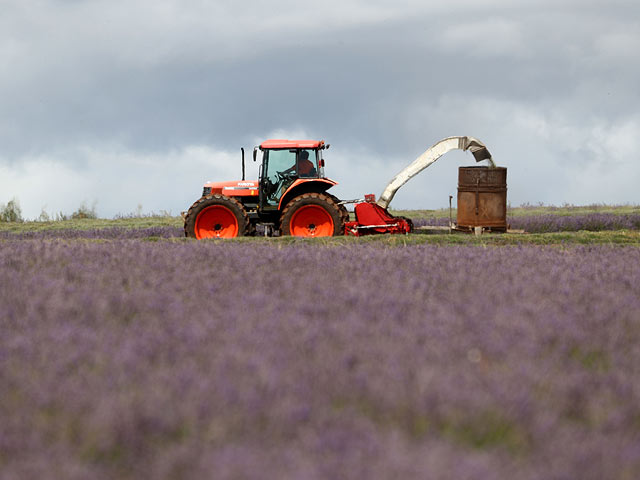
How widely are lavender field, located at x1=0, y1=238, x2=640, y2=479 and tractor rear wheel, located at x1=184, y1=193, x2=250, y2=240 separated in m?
8.21

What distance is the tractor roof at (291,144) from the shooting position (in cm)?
1312

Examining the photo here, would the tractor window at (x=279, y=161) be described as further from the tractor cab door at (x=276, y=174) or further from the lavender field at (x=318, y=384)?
the lavender field at (x=318, y=384)

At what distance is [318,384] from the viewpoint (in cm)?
261

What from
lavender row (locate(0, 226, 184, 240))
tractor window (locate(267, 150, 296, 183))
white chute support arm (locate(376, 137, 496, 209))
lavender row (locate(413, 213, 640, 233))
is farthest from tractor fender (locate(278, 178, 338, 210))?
lavender row (locate(413, 213, 640, 233))

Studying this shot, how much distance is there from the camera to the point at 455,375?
2695mm

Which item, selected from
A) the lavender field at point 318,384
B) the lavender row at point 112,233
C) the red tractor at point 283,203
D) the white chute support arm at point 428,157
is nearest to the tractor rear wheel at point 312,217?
the red tractor at point 283,203

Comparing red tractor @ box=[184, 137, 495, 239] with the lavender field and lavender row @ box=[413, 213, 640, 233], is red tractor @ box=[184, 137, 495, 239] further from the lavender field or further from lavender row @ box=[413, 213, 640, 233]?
the lavender field

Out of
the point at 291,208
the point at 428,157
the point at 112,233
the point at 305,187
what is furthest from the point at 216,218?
the point at 428,157

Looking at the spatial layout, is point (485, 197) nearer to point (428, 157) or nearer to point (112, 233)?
point (428, 157)

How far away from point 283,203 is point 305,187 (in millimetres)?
555

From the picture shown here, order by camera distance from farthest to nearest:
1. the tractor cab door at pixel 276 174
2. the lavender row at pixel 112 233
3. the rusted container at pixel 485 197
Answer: the lavender row at pixel 112 233 < the rusted container at pixel 485 197 < the tractor cab door at pixel 276 174

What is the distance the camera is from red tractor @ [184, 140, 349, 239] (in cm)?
1295

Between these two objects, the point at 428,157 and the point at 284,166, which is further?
the point at 428,157

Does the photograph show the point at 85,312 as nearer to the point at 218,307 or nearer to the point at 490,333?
the point at 218,307
